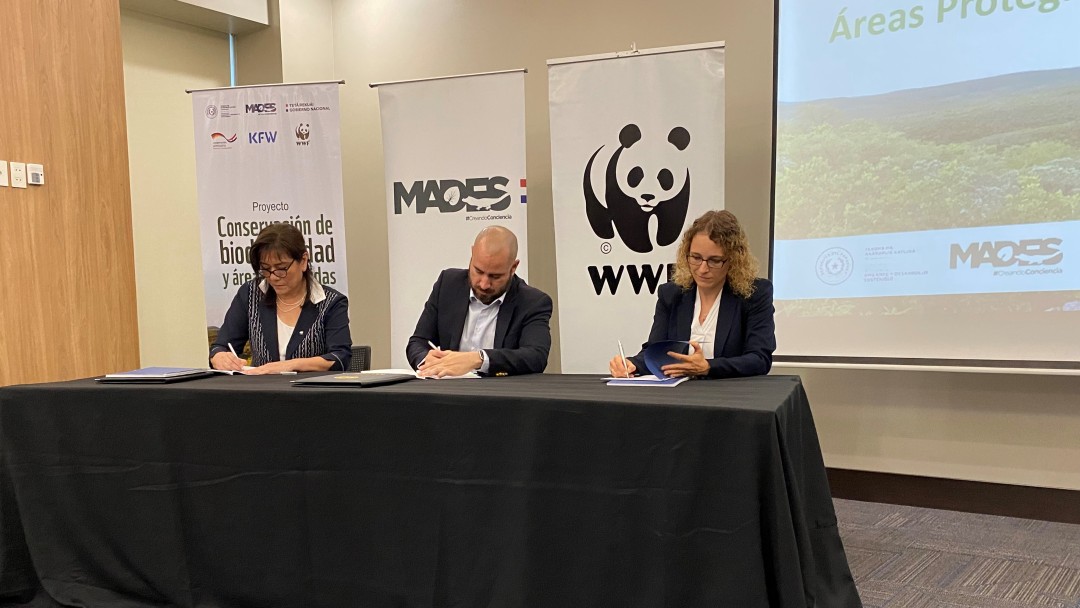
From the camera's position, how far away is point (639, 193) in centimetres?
367

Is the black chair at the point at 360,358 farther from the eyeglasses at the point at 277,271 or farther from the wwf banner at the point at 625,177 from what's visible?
the wwf banner at the point at 625,177

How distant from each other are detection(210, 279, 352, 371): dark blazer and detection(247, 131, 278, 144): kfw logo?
150 cm

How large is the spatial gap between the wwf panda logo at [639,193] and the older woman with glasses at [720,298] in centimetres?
95

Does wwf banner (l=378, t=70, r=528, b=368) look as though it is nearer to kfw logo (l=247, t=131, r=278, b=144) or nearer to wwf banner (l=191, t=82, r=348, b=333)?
wwf banner (l=191, t=82, r=348, b=333)

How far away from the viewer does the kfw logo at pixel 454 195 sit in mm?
3920

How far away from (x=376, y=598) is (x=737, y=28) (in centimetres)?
324

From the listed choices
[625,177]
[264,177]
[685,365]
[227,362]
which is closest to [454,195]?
[625,177]

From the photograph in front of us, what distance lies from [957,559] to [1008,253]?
4.07 feet

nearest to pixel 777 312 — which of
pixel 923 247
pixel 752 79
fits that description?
pixel 923 247

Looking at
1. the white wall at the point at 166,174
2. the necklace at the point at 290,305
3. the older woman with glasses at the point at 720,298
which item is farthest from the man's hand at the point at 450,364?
the white wall at the point at 166,174

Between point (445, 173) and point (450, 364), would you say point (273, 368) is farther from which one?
point (445, 173)

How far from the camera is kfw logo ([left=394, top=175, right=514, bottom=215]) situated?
392 centimetres

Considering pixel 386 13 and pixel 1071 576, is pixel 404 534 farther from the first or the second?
pixel 386 13

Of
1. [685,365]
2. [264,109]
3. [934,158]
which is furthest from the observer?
[264,109]
